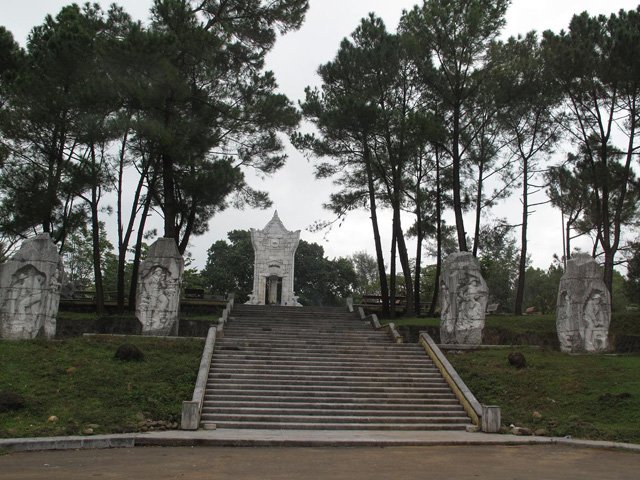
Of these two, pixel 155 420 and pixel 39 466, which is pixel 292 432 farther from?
pixel 39 466

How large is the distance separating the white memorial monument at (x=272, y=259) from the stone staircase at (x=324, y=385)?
37.7 ft

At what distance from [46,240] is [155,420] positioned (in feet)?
26.7

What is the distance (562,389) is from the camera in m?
12.9

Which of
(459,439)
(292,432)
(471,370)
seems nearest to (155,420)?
(292,432)

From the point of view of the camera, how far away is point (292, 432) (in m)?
10.8

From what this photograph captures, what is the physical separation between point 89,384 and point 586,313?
43.8 ft

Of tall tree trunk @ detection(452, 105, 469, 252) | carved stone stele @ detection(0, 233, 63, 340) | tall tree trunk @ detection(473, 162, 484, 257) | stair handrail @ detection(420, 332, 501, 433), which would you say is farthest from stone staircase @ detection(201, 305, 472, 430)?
tall tree trunk @ detection(473, 162, 484, 257)

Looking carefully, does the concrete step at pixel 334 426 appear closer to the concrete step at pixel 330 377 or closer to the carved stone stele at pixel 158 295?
the concrete step at pixel 330 377

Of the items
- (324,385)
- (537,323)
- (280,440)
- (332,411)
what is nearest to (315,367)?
(324,385)

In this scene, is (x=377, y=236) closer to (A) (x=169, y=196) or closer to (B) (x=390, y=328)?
(B) (x=390, y=328)

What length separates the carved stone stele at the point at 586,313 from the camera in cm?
1655

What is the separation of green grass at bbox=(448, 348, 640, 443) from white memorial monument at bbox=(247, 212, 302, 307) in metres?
15.2

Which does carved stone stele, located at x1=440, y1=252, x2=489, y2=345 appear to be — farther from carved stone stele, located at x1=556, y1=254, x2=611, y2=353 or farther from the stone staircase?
carved stone stele, located at x1=556, y1=254, x2=611, y2=353

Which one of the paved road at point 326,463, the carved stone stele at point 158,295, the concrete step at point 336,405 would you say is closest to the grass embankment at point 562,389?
the concrete step at point 336,405
